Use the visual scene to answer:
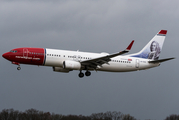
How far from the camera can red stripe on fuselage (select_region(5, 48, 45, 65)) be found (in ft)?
204

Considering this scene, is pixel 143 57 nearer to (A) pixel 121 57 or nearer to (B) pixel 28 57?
(A) pixel 121 57

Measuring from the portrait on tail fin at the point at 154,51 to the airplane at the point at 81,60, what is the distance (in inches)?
9.0

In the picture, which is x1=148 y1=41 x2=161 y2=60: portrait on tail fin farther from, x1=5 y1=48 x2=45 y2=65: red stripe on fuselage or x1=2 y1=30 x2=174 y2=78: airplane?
x1=5 y1=48 x2=45 y2=65: red stripe on fuselage

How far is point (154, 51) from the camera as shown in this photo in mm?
75375

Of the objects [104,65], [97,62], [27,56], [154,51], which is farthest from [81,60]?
[154,51]

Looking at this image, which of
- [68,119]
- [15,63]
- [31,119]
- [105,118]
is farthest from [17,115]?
[15,63]

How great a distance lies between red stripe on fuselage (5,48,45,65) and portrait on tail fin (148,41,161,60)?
932 inches

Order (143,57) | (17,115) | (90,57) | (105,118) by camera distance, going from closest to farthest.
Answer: (90,57)
(143,57)
(105,118)
(17,115)

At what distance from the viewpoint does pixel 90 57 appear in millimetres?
66188

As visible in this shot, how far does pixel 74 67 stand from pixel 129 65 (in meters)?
11.8

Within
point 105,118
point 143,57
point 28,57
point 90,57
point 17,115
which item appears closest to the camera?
point 28,57

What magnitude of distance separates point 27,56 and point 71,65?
7.85m

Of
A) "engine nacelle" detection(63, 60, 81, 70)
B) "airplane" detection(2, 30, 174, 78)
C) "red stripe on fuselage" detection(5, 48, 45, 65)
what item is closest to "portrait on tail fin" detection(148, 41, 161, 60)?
"airplane" detection(2, 30, 174, 78)

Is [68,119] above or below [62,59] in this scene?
below
